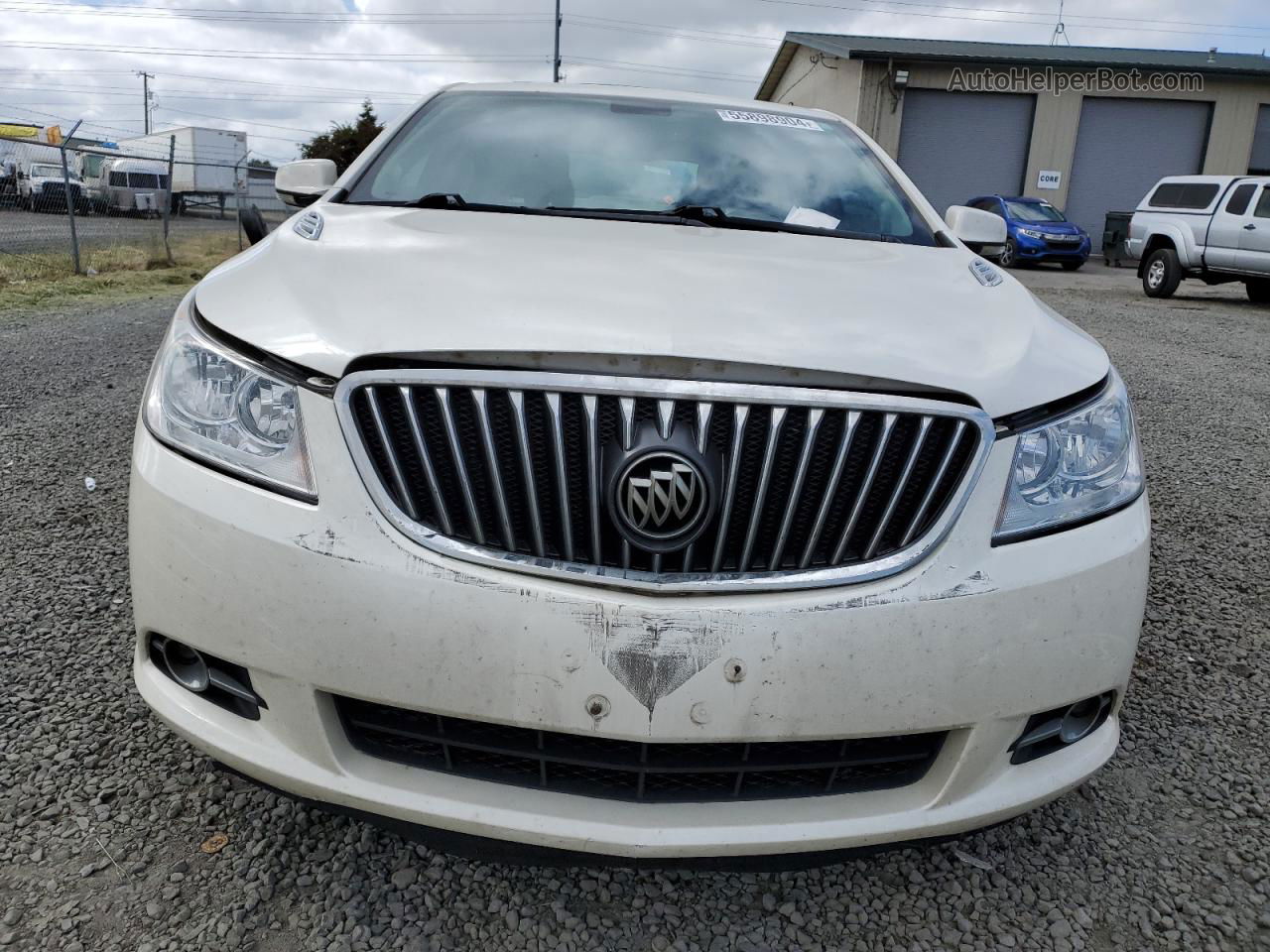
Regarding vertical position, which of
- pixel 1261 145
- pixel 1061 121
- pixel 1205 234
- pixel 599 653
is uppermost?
pixel 1061 121

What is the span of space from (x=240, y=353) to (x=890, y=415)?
109 centimetres

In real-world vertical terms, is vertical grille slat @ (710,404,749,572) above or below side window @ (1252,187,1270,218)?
below

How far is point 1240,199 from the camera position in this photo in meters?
14.4

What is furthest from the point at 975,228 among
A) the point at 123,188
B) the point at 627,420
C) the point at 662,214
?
the point at 123,188

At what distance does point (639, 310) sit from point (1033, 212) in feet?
73.1

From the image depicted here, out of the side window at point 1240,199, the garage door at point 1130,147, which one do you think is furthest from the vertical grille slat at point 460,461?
the garage door at point 1130,147

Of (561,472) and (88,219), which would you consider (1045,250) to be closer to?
(88,219)

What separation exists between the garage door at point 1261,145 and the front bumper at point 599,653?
30609 millimetres

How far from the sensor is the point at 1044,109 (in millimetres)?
25734

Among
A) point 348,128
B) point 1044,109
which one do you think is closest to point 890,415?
point 1044,109

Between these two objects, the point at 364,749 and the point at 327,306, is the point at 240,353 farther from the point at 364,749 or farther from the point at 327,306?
the point at 364,749

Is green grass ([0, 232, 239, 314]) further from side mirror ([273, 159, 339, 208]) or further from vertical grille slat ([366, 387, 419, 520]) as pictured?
vertical grille slat ([366, 387, 419, 520])

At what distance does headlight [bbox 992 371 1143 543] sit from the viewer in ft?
5.37

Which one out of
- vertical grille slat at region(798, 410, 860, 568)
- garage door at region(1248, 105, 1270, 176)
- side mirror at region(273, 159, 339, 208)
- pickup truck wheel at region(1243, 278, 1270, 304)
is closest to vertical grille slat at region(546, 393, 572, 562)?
vertical grille slat at region(798, 410, 860, 568)
